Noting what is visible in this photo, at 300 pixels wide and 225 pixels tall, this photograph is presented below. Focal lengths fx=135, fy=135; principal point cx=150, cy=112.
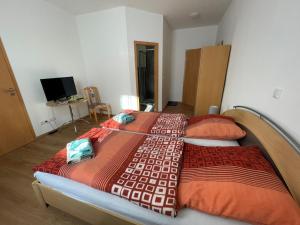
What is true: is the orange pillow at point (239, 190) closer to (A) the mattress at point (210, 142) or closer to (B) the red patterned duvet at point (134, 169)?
(B) the red patterned duvet at point (134, 169)

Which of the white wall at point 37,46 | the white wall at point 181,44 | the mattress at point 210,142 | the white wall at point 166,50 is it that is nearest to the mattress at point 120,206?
the mattress at point 210,142

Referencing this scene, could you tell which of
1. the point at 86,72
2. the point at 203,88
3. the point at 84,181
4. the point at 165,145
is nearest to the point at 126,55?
the point at 86,72

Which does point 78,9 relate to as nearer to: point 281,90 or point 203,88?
point 203,88

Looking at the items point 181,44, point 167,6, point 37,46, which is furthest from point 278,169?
point 181,44

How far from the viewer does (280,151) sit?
997 mm

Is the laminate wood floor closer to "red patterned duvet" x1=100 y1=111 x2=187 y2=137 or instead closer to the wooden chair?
the wooden chair

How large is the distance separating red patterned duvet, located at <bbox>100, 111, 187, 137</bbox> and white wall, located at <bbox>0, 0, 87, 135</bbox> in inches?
76.0

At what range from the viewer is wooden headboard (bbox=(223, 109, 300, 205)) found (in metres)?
0.85

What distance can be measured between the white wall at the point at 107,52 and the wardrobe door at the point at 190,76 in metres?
2.29

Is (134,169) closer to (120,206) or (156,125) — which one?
(120,206)

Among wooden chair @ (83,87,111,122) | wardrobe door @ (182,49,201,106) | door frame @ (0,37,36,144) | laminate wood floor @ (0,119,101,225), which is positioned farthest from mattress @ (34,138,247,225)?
wardrobe door @ (182,49,201,106)

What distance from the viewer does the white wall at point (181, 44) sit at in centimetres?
450

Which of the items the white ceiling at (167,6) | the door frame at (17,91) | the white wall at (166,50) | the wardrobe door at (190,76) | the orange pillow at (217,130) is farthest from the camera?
the wardrobe door at (190,76)

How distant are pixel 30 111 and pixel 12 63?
92 cm
